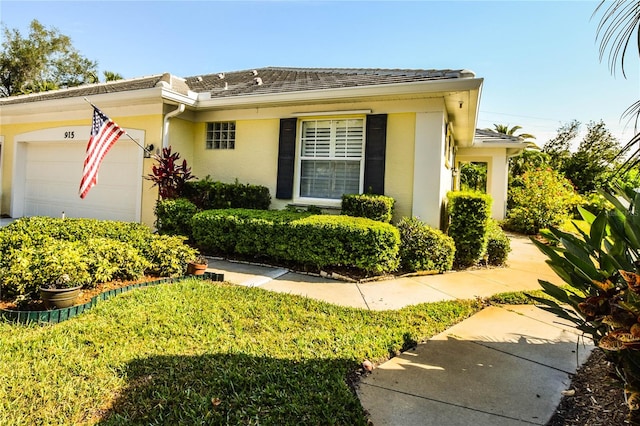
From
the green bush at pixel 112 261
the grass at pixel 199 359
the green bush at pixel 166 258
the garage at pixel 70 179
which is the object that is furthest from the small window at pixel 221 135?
the grass at pixel 199 359

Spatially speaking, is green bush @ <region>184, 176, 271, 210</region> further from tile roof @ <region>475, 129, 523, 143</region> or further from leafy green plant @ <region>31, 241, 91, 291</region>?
tile roof @ <region>475, 129, 523, 143</region>

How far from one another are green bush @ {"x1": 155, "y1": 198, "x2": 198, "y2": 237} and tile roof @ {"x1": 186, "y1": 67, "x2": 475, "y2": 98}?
3.15m

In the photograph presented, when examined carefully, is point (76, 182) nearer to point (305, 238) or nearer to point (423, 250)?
point (305, 238)

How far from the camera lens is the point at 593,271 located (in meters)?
2.11

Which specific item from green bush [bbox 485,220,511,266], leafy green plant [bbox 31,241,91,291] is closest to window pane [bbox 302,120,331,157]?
green bush [bbox 485,220,511,266]

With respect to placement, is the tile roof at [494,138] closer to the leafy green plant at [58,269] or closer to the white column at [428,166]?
the white column at [428,166]

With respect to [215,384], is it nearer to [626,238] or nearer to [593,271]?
[593,271]

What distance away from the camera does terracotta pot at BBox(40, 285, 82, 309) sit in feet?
11.9

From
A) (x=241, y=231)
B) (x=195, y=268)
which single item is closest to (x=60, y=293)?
(x=195, y=268)

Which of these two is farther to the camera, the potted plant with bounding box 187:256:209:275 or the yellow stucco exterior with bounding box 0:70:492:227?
the yellow stucco exterior with bounding box 0:70:492:227

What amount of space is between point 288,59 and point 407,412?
12916 mm

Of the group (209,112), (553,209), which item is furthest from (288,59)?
(553,209)

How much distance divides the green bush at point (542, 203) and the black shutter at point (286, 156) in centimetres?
931

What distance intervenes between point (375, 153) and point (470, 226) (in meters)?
2.52
